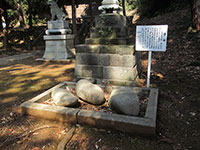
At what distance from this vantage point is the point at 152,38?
387 cm

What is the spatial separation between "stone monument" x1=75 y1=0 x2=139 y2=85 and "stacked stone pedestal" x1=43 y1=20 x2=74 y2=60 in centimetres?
411

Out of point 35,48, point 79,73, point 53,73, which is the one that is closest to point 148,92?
point 79,73

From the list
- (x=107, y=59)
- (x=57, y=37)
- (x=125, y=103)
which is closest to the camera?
(x=125, y=103)

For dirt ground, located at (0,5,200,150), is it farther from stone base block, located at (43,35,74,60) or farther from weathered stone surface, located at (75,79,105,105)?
stone base block, located at (43,35,74,60)

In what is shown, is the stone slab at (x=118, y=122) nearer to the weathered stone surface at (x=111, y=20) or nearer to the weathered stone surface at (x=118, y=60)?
the weathered stone surface at (x=118, y=60)

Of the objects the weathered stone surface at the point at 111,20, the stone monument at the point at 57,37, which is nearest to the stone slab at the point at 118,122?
the weathered stone surface at the point at 111,20

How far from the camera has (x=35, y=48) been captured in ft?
43.4

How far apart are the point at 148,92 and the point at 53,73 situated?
12.7 feet

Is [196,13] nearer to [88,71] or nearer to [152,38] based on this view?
[152,38]

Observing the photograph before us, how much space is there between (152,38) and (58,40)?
19.2ft

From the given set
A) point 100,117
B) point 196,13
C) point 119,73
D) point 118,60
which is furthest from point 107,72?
point 196,13

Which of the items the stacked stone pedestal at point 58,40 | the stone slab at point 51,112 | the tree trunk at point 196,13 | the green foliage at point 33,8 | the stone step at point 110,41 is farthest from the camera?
the green foliage at point 33,8

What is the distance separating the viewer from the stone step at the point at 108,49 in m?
4.11

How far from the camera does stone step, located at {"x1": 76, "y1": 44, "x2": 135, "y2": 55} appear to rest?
411cm
